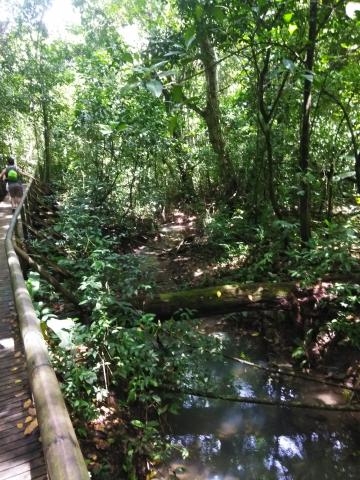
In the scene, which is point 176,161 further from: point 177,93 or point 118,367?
point 177,93

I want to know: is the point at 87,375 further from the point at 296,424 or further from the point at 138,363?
the point at 296,424

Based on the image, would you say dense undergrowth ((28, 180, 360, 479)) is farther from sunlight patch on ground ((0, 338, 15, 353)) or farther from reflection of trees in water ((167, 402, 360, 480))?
reflection of trees in water ((167, 402, 360, 480))

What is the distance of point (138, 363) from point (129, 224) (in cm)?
748

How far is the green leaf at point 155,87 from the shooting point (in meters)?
1.50

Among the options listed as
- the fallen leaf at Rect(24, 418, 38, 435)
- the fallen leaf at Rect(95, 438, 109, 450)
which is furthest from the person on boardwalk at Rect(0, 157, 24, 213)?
the fallen leaf at Rect(24, 418, 38, 435)

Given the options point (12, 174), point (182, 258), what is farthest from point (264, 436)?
point (12, 174)

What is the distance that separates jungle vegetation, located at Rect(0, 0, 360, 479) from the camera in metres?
4.14

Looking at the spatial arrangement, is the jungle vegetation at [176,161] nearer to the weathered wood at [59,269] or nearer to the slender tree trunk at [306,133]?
the slender tree trunk at [306,133]

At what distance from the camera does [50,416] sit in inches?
73.1

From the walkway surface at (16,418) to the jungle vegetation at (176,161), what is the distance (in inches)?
18.7

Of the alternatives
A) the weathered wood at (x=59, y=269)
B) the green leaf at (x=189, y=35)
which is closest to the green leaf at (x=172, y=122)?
the green leaf at (x=189, y=35)

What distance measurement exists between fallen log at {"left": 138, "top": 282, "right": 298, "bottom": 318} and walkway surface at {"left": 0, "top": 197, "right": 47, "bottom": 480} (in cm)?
233

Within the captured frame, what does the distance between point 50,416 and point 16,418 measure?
4.99 ft

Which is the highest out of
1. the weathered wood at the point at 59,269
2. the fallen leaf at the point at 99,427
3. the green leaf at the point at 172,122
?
the green leaf at the point at 172,122
